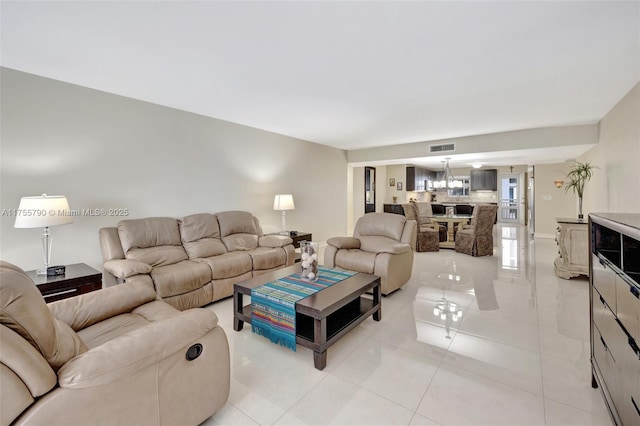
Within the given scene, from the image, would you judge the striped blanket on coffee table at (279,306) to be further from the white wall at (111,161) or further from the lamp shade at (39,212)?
the white wall at (111,161)

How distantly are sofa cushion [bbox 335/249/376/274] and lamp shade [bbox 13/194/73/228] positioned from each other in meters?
2.92

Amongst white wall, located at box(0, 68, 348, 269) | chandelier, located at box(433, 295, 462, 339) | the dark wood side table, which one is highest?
white wall, located at box(0, 68, 348, 269)

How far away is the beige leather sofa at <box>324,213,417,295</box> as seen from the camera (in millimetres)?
3469

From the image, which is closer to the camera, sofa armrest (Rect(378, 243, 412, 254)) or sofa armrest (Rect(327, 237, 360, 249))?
A: sofa armrest (Rect(378, 243, 412, 254))

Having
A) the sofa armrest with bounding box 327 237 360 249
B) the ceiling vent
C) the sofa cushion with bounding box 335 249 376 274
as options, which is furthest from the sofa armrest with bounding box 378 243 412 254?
the ceiling vent

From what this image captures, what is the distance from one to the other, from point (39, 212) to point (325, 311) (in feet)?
8.42

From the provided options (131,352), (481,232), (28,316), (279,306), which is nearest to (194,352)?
(131,352)

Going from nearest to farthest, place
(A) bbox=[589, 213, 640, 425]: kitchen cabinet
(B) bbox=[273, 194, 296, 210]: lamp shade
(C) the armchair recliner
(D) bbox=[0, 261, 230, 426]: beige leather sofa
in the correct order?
1. (D) bbox=[0, 261, 230, 426]: beige leather sofa
2. (A) bbox=[589, 213, 640, 425]: kitchen cabinet
3. (B) bbox=[273, 194, 296, 210]: lamp shade
4. (C) the armchair recliner

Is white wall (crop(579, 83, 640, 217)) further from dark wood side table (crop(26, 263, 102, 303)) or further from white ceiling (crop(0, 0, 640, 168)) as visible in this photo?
dark wood side table (crop(26, 263, 102, 303))

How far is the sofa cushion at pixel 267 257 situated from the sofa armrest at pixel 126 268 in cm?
127

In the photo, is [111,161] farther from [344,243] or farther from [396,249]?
[396,249]

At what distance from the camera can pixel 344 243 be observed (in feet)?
12.8

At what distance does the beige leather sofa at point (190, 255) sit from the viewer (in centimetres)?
289

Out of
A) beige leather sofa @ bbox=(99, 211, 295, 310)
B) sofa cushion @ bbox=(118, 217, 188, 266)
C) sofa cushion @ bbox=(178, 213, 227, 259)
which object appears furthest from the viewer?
sofa cushion @ bbox=(178, 213, 227, 259)
